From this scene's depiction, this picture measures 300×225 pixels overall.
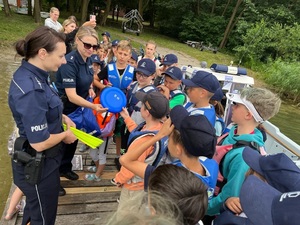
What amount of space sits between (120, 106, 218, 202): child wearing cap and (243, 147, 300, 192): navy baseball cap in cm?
35

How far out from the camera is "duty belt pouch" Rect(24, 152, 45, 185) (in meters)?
2.12

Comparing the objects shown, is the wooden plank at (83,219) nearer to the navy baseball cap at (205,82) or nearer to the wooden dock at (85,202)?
the wooden dock at (85,202)

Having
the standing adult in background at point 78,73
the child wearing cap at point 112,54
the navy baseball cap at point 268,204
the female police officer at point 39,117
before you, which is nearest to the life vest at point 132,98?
the standing adult in background at point 78,73

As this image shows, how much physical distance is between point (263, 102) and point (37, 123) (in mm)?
1973

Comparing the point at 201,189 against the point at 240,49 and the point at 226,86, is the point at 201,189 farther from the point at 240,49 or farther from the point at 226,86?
the point at 240,49

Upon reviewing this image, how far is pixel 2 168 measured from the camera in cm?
441

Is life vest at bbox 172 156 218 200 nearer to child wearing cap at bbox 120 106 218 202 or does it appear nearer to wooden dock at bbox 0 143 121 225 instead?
child wearing cap at bbox 120 106 218 202

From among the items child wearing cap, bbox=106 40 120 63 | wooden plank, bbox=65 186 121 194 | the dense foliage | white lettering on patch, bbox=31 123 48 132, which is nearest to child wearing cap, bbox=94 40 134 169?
child wearing cap, bbox=106 40 120 63

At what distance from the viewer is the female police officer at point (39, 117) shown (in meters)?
1.95

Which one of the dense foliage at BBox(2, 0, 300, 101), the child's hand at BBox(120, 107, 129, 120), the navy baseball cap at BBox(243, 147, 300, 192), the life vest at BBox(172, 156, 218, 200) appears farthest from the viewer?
the dense foliage at BBox(2, 0, 300, 101)

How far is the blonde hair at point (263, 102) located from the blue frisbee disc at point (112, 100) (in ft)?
4.81

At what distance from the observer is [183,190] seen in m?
1.43

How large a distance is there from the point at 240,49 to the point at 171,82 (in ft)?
68.5

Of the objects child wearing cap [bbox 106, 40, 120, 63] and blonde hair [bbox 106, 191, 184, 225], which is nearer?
blonde hair [bbox 106, 191, 184, 225]
